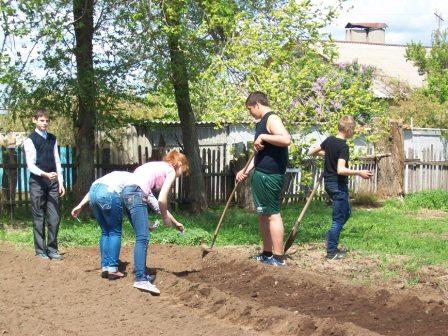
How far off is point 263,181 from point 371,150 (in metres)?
11.8

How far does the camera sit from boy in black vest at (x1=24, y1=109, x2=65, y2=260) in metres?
9.63

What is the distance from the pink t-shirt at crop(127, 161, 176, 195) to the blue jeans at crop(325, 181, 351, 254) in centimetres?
244

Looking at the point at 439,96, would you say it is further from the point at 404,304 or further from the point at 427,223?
the point at 404,304

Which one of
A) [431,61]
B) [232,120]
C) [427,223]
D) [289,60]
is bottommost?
[427,223]

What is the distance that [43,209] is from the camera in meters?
9.77

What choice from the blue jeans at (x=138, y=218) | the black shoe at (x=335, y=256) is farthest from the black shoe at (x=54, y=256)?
the black shoe at (x=335, y=256)

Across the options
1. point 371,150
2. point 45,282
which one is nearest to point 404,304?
point 45,282

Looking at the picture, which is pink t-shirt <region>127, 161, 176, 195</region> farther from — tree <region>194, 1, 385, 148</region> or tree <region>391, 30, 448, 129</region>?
tree <region>391, 30, 448, 129</region>

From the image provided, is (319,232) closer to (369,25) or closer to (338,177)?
(338,177)

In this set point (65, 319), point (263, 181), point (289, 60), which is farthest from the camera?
point (289, 60)

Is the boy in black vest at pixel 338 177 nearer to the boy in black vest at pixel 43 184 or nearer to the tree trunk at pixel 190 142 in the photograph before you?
the boy in black vest at pixel 43 184

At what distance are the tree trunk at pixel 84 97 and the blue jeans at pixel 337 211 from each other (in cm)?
574

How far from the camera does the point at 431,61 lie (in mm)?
41344

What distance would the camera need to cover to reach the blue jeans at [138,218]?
786 cm
